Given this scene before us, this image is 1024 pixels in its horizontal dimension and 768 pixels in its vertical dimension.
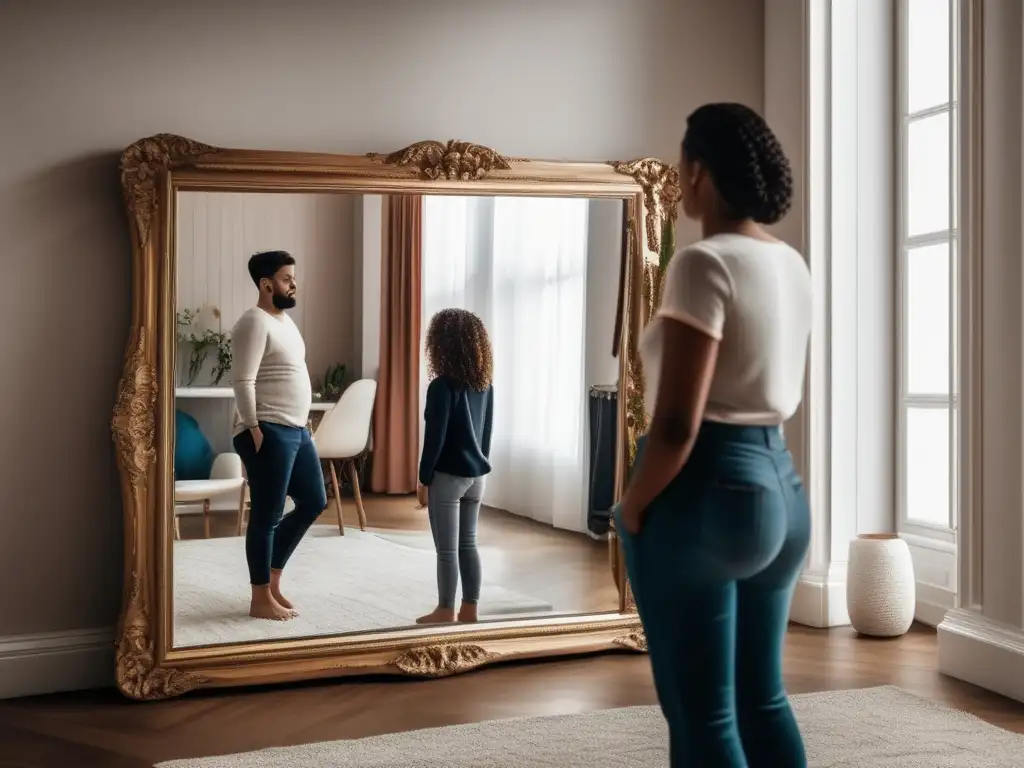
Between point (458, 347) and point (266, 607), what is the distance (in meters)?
1.02

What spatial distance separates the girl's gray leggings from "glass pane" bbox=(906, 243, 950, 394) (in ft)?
6.08

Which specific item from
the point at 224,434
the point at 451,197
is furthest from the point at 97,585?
the point at 451,197

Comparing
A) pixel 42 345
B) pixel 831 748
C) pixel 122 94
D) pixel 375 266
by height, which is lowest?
pixel 831 748

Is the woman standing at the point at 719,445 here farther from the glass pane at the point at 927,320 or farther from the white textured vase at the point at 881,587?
the glass pane at the point at 927,320

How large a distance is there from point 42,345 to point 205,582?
87cm

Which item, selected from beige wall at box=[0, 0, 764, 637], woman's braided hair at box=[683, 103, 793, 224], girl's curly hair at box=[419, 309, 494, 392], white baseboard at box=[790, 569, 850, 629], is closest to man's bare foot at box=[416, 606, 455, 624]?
girl's curly hair at box=[419, 309, 494, 392]

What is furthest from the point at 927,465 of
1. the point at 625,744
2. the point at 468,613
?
the point at 625,744

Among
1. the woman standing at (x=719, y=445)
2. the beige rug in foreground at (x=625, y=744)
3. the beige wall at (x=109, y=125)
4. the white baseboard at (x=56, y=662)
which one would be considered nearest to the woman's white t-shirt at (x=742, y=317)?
the woman standing at (x=719, y=445)

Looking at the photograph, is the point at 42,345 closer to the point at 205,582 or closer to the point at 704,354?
the point at 205,582

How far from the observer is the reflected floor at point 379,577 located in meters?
3.47

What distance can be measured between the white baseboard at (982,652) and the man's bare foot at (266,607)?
6.90ft

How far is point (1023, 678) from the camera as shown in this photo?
328 centimetres

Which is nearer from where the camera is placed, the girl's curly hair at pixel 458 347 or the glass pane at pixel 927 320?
the girl's curly hair at pixel 458 347

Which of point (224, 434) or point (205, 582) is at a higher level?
point (224, 434)
